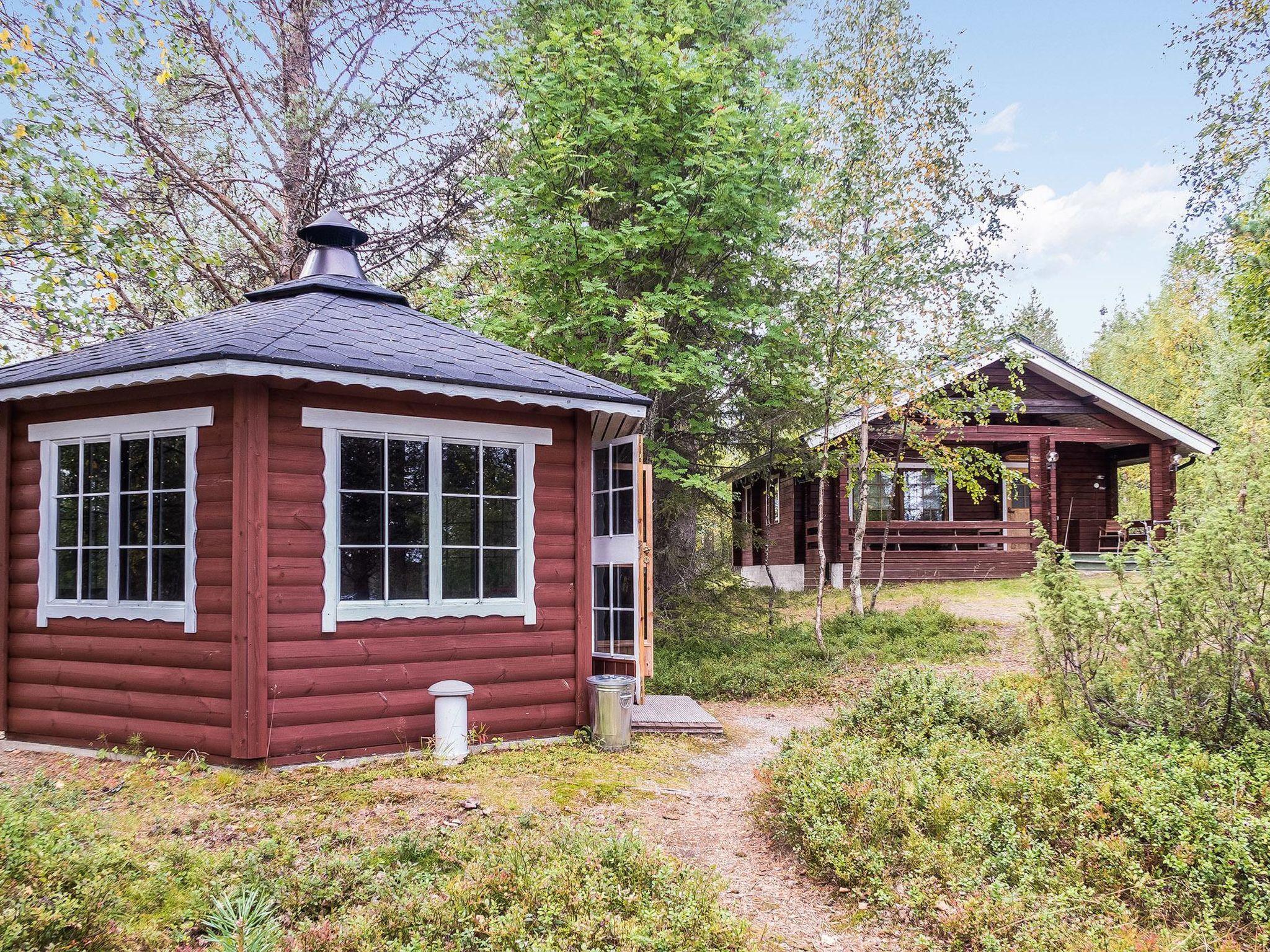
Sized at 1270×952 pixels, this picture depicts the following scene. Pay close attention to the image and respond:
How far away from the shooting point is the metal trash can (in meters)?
7.26

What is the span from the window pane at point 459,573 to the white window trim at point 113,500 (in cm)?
191

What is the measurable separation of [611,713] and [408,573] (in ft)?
7.16

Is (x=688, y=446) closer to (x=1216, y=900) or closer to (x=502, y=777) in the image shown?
(x=502, y=777)

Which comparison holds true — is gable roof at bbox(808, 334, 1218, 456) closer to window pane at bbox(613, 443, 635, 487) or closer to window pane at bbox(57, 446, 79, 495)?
window pane at bbox(613, 443, 635, 487)

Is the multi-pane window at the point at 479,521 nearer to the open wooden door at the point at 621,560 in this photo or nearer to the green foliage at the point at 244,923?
the open wooden door at the point at 621,560

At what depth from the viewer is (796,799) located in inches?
202

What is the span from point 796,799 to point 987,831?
114 cm

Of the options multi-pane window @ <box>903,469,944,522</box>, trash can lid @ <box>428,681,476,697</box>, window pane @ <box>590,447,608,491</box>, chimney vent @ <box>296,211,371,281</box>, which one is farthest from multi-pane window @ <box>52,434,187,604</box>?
multi-pane window @ <box>903,469,944,522</box>

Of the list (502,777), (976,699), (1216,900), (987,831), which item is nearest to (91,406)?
(502,777)

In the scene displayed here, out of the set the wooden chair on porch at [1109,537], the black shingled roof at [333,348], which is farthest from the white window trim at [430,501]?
the wooden chair on porch at [1109,537]

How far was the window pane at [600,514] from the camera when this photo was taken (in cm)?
857

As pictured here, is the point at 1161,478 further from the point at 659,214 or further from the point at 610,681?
the point at 610,681

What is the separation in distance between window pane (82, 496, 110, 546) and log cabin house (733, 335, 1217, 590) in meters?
12.8

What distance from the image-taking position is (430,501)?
274 inches
